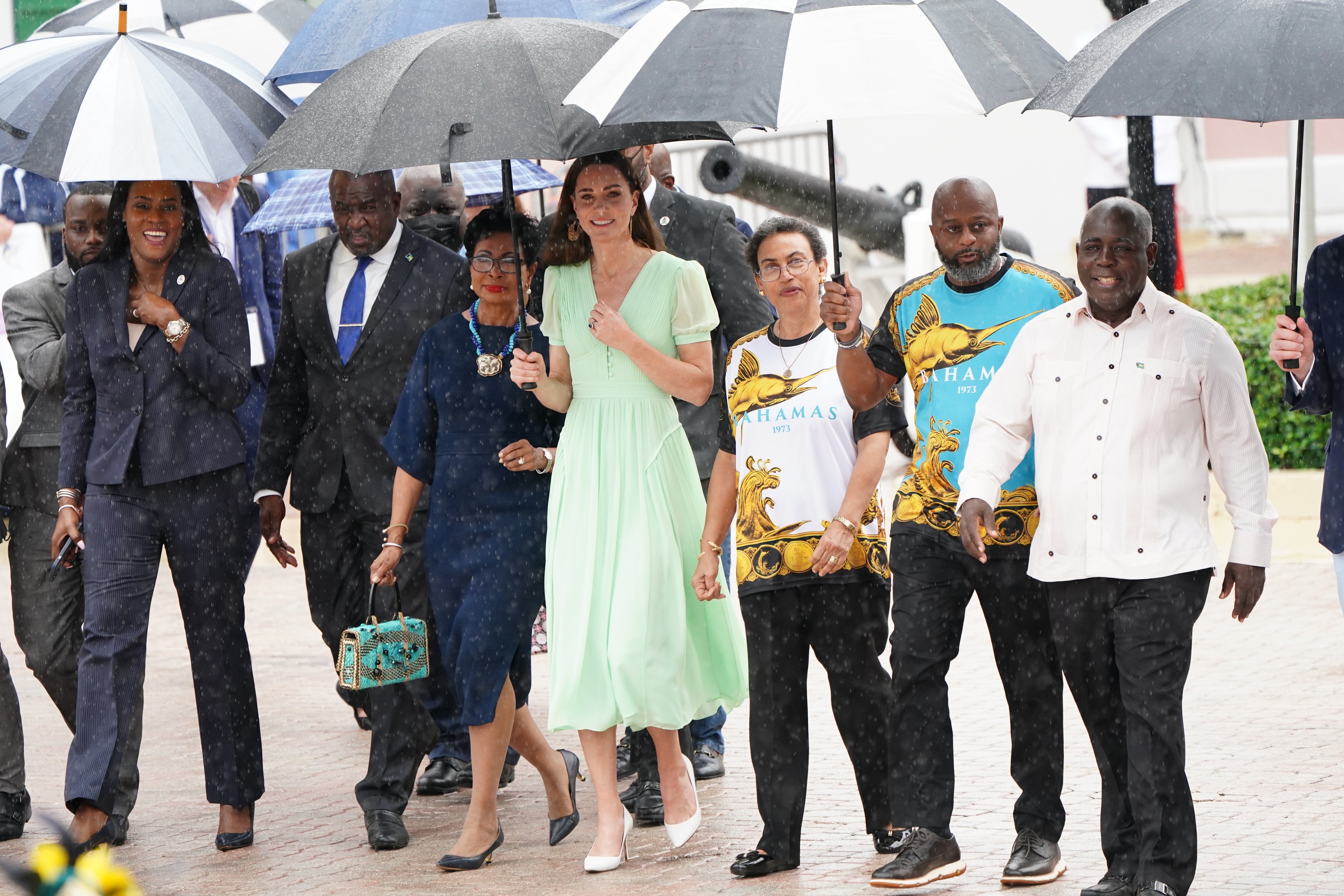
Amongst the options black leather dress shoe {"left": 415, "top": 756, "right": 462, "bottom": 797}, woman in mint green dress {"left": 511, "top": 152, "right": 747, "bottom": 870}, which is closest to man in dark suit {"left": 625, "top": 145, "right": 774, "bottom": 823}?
woman in mint green dress {"left": 511, "top": 152, "right": 747, "bottom": 870}

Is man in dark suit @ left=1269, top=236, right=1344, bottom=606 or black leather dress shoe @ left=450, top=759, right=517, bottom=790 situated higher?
man in dark suit @ left=1269, top=236, right=1344, bottom=606

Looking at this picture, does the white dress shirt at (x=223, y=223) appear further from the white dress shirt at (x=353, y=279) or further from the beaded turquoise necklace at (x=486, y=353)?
the beaded turquoise necklace at (x=486, y=353)

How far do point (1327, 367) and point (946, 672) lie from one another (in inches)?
56.3

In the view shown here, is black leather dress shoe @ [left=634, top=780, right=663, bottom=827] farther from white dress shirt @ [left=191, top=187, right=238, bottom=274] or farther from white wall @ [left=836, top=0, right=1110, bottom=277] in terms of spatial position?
white wall @ [left=836, top=0, right=1110, bottom=277]

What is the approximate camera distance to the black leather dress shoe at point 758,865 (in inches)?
236

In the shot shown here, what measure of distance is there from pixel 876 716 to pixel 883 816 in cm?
34

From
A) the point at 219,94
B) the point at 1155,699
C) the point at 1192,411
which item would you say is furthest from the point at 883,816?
the point at 219,94

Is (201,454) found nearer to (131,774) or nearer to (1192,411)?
(131,774)

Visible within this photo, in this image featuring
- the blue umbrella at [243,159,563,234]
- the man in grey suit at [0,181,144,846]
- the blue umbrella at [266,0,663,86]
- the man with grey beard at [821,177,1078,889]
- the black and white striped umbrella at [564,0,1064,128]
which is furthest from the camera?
the blue umbrella at [243,159,563,234]

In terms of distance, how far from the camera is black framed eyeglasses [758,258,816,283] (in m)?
6.12

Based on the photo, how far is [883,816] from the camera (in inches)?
245

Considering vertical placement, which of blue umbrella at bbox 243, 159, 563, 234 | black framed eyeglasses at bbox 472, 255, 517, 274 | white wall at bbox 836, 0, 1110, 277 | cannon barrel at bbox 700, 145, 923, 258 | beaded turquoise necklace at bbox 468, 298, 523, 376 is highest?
white wall at bbox 836, 0, 1110, 277

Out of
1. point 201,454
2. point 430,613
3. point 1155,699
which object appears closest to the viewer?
point 1155,699

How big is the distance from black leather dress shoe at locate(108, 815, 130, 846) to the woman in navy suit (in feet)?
0.38
